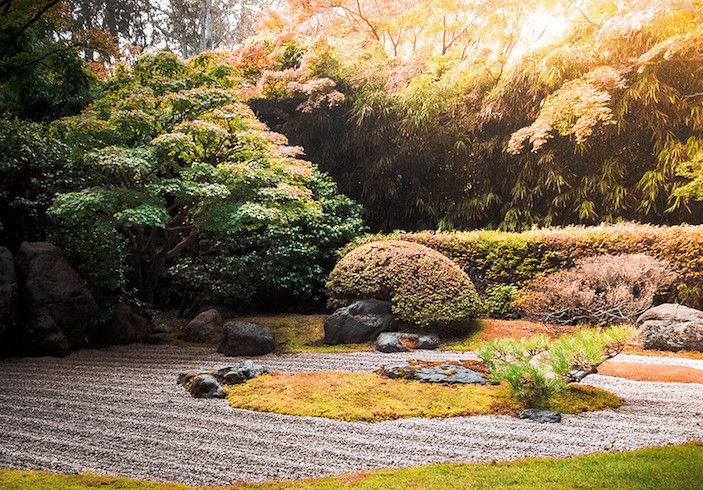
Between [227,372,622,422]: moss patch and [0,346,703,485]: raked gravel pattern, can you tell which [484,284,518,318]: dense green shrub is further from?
[227,372,622,422]: moss patch

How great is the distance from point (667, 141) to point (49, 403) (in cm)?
890

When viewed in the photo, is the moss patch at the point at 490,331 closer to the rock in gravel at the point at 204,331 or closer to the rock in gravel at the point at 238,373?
the rock in gravel at the point at 238,373

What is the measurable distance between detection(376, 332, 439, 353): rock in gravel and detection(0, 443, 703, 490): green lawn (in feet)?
11.7

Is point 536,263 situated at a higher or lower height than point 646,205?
lower

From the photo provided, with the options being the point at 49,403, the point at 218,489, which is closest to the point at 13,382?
the point at 49,403

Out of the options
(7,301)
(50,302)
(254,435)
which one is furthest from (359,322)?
(7,301)

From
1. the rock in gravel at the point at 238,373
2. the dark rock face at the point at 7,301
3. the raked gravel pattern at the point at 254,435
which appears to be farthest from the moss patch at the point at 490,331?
the dark rock face at the point at 7,301

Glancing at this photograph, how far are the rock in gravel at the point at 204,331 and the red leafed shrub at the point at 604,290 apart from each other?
176 inches

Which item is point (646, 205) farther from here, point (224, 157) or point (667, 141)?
point (224, 157)

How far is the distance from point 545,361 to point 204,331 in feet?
16.3

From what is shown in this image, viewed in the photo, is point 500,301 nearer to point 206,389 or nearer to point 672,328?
point 672,328

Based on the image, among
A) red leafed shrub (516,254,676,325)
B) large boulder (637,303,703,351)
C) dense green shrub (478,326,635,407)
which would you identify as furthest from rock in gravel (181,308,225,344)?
large boulder (637,303,703,351)

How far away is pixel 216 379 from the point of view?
449cm

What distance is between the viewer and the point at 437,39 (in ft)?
38.8
